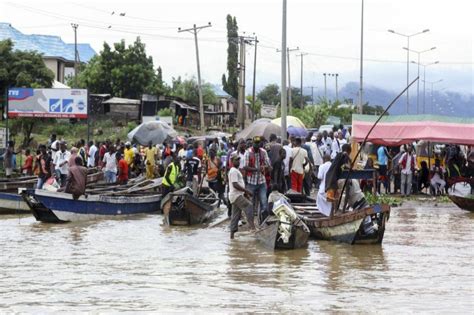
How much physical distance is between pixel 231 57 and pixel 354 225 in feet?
198

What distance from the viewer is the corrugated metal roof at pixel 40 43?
2467 inches

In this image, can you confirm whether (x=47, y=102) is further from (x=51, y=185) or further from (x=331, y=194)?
(x=331, y=194)

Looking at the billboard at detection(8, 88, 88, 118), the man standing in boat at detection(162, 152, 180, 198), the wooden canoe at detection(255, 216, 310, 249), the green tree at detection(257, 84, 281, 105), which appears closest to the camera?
the wooden canoe at detection(255, 216, 310, 249)

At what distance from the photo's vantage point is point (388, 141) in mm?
27156

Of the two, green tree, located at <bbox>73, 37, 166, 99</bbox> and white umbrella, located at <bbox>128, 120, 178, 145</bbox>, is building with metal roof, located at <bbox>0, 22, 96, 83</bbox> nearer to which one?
green tree, located at <bbox>73, 37, 166, 99</bbox>

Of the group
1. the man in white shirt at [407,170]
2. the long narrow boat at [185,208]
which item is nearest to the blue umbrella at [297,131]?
the man in white shirt at [407,170]

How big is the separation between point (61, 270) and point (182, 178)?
28.1 feet

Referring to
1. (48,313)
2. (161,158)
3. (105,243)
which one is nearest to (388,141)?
(161,158)

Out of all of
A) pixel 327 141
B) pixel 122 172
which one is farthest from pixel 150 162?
pixel 327 141

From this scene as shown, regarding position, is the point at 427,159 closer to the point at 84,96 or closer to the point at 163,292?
the point at 84,96

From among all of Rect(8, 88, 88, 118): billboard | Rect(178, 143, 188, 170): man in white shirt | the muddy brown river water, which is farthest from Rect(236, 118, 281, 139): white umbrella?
the muddy brown river water

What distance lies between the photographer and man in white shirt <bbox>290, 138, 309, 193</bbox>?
20594 mm

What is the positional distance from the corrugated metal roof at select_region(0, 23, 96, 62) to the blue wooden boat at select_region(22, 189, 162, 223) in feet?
134

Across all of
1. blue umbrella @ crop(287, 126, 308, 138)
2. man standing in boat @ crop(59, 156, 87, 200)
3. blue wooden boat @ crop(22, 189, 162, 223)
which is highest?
blue umbrella @ crop(287, 126, 308, 138)
